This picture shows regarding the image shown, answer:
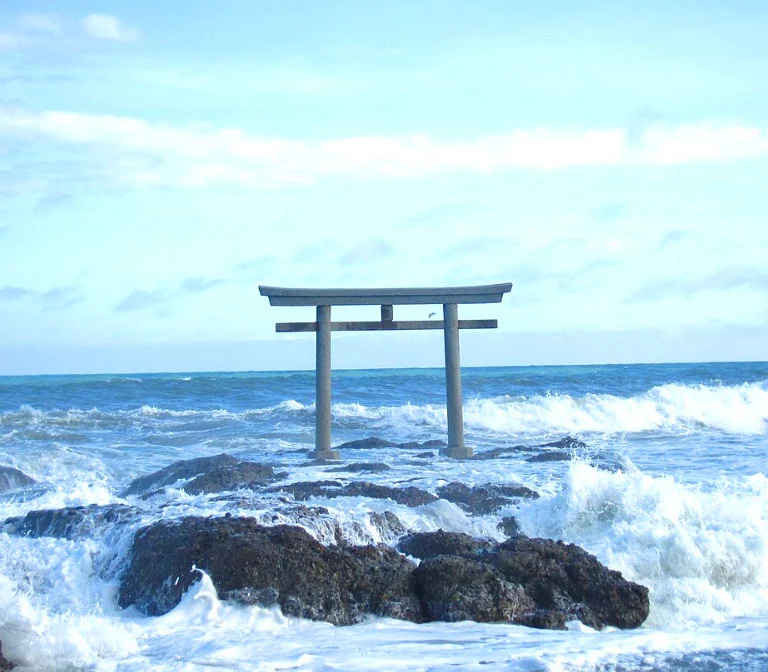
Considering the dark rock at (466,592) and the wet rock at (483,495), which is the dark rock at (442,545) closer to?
the dark rock at (466,592)

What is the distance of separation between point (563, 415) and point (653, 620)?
52.0 ft

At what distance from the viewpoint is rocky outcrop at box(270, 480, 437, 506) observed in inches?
332

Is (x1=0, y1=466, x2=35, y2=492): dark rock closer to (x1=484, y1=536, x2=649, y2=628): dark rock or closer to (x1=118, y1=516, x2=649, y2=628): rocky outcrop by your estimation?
(x1=118, y1=516, x2=649, y2=628): rocky outcrop

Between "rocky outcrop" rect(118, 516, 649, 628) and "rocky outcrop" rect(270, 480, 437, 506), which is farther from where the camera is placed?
"rocky outcrop" rect(270, 480, 437, 506)

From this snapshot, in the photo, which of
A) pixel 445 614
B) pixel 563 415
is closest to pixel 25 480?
pixel 445 614

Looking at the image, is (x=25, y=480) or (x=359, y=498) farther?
(x=25, y=480)

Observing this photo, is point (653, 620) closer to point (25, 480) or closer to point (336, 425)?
point (25, 480)

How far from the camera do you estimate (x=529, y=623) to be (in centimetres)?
586

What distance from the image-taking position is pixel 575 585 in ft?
20.3

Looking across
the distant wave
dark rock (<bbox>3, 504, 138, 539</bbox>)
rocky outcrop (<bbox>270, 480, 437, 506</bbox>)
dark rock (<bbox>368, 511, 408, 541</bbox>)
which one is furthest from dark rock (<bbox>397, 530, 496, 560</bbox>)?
the distant wave

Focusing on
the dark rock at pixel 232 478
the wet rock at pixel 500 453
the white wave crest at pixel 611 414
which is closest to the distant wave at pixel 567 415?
the white wave crest at pixel 611 414

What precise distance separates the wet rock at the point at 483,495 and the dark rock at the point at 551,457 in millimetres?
2453

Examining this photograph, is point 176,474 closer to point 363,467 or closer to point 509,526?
point 363,467

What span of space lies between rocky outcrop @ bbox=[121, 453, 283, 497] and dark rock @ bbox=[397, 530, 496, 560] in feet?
8.51
